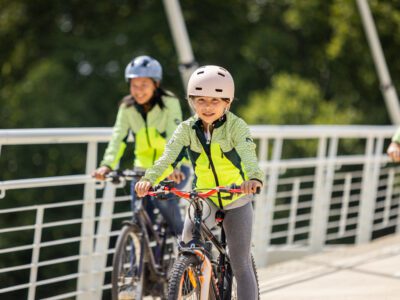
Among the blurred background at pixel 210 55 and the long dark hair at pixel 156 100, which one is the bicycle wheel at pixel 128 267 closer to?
the long dark hair at pixel 156 100

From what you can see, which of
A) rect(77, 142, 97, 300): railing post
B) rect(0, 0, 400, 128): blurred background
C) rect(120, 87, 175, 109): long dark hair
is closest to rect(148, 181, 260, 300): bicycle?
rect(120, 87, 175, 109): long dark hair

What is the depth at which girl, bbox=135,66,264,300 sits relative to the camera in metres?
4.06

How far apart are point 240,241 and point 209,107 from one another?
0.73 m

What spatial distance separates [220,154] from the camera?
416cm

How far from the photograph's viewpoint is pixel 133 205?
541 cm

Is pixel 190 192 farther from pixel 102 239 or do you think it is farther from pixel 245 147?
pixel 102 239

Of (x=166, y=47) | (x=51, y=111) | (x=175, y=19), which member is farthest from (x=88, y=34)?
(x=175, y=19)

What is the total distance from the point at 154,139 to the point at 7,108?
63.0ft

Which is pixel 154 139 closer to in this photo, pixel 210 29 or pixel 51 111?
pixel 51 111

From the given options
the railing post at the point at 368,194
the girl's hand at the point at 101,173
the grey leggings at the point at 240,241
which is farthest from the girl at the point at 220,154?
the railing post at the point at 368,194

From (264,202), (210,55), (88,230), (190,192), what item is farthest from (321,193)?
(210,55)

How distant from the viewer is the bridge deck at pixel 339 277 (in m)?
5.91

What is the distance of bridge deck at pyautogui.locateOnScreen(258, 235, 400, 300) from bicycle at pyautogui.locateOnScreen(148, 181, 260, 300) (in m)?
1.75

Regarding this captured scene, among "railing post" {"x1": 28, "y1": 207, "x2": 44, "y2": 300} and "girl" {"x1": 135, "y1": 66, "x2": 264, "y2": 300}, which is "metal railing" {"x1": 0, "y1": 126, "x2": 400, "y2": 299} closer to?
"railing post" {"x1": 28, "y1": 207, "x2": 44, "y2": 300}
